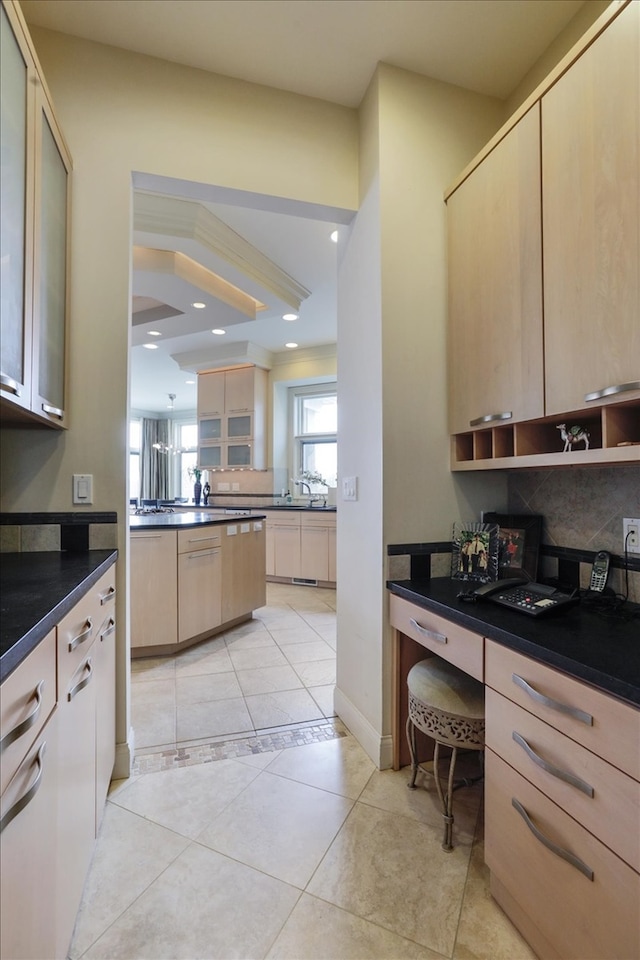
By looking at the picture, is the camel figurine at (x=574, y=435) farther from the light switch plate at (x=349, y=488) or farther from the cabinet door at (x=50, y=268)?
the cabinet door at (x=50, y=268)

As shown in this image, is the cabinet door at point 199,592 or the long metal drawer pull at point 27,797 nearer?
the long metal drawer pull at point 27,797

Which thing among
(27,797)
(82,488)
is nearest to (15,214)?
(82,488)

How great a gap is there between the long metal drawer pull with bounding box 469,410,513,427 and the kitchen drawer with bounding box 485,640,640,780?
0.77 meters

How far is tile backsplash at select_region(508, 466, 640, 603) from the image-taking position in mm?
1425

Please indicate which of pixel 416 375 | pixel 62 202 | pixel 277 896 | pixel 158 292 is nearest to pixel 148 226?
pixel 158 292

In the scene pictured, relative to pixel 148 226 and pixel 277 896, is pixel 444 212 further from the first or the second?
pixel 277 896

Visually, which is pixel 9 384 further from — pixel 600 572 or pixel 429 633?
pixel 600 572

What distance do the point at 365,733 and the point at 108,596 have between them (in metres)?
1.25

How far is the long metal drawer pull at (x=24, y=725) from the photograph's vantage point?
0.67 m

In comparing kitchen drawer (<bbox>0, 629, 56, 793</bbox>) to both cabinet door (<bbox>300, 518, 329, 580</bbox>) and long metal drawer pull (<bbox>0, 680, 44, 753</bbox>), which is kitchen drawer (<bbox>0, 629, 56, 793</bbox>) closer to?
long metal drawer pull (<bbox>0, 680, 44, 753</bbox>)

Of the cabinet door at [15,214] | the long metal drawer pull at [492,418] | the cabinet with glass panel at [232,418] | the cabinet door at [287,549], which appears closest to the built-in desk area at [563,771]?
the long metal drawer pull at [492,418]

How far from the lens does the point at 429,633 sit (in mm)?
1502

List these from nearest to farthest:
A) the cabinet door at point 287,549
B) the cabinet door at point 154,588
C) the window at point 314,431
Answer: the cabinet door at point 154,588, the cabinet door at point 287,549, the window at point 314,431

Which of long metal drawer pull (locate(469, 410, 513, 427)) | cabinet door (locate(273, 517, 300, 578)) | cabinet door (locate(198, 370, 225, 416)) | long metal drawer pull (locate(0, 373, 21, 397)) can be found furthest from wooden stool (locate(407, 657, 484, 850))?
cabinet door (locate(198, 370, 225, 416))
